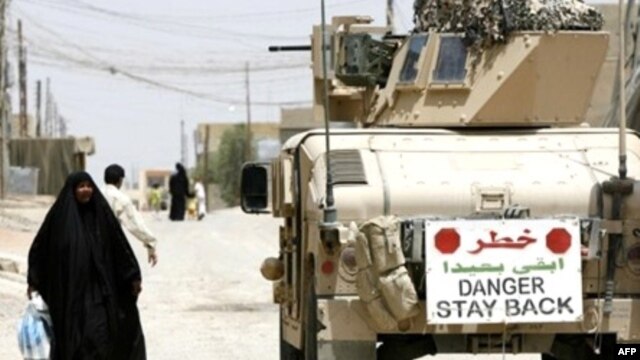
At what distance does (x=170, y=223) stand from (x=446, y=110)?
100ft

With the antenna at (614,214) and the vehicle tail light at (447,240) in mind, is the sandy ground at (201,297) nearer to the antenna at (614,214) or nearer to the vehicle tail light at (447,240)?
the antenna at (614,214)

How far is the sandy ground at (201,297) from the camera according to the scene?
14.7 m

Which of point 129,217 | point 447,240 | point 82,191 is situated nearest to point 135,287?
point 82,191

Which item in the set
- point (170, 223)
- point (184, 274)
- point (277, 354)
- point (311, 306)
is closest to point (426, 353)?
point (311, 306)

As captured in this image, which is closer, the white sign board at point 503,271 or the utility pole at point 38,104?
the white sign board at point 503,271

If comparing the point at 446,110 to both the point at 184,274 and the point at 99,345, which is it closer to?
the point at 99,345

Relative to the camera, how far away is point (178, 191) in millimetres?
42188

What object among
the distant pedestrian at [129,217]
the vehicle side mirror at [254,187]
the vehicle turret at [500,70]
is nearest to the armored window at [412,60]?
the vehicle turret at [500,70]

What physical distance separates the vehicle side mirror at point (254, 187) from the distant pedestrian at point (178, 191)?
29594 mm

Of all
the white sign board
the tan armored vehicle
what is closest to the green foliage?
the tan armored vehicle

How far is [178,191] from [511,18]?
31.5 metres

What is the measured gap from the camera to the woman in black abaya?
1006 cm

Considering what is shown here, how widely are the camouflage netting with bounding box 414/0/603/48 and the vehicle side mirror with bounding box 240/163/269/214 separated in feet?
5.34

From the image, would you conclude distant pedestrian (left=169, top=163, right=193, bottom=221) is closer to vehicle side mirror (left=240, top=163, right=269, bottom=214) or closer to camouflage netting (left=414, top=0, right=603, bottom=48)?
vehicle side mirror (left=240, top=163, right=269, bottom=214)
